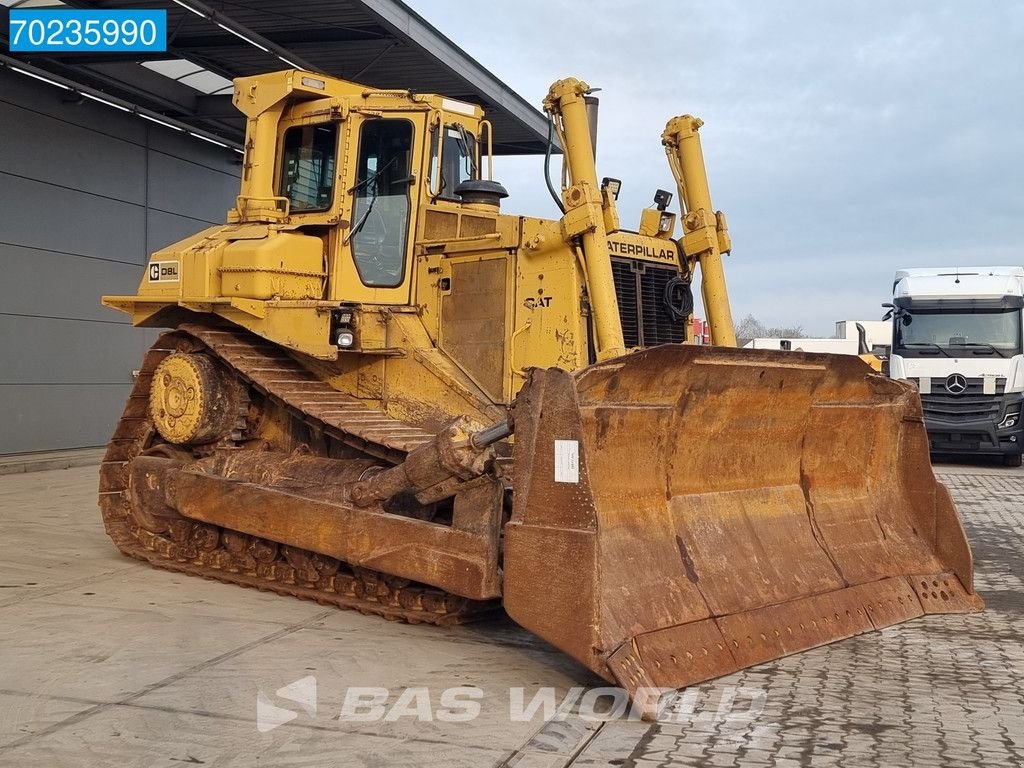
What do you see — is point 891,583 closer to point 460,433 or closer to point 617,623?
point 617,623

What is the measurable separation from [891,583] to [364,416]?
3581mm

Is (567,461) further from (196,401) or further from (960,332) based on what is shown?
(960,332)

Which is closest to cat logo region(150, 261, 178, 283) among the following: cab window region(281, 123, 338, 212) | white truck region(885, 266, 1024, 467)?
cab window region(281, 123, 338, 212)

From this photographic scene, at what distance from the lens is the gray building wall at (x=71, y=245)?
14.8 m

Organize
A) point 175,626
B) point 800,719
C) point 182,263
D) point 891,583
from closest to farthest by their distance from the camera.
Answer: point 800,719 → point 175,626 → point 891,583 → point 182,263

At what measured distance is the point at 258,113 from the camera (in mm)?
8172

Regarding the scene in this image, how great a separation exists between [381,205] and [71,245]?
32.1ft

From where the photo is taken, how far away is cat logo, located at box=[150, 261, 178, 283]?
8273mm

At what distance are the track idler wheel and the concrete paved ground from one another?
1.16 meters

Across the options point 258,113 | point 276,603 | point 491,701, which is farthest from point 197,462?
point 491,701

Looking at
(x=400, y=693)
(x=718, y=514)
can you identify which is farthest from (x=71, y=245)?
(x=400, y=693)

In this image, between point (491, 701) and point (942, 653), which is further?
point (942, 653)

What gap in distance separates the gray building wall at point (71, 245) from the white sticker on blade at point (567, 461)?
11.7 m

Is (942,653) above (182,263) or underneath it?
underneath
